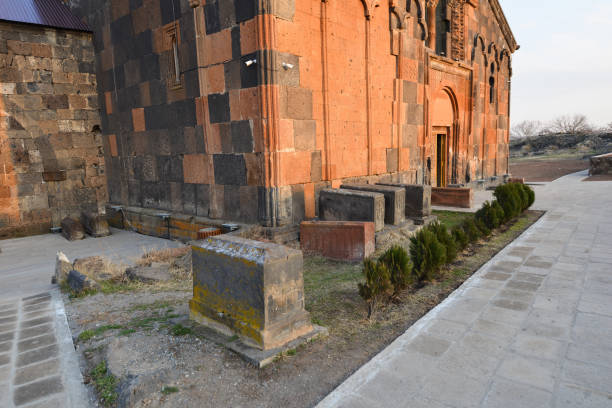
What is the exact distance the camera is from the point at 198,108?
8180mm

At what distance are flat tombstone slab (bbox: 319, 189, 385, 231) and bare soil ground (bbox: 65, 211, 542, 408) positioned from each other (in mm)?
1970

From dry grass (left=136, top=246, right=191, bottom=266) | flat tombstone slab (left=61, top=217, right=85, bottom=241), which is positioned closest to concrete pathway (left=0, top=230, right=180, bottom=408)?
dry grass (left=136, top=246, right=191, bottom=266)

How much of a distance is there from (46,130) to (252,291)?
10.0 metres

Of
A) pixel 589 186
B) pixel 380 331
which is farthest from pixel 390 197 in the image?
pixel 589 186

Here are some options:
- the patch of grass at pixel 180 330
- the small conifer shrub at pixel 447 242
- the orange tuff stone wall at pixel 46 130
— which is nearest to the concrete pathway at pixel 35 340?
the patch of grass at pixel 180 330

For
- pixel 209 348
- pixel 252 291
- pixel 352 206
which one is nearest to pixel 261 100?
pixel 352 206

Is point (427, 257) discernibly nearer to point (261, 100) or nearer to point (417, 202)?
point (417, 202)

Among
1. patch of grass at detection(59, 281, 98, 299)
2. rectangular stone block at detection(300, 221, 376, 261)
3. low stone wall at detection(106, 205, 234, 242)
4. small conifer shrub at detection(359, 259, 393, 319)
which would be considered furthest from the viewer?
low stone wall at detection(106, 205, 234, 242)

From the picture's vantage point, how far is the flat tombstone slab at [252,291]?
3504 mm

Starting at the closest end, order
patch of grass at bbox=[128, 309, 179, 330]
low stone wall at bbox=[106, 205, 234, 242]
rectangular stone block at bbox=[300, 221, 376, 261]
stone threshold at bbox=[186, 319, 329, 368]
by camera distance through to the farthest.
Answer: stone threshold at bbox=[186, 319, 329, 368] < patch of grass at bbox=[128, 309, 179, 330] < rectangular stone block at bbox=[300, 221, 376, 261] < low stone wall at bbox=[106, 205, 234, 242]

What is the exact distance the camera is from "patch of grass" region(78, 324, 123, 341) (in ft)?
13.1

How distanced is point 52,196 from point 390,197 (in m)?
9.24

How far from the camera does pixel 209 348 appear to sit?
365 cm

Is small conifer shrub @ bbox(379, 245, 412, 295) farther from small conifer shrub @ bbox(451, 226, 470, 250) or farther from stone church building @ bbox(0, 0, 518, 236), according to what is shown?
stone church building @ bbox(0, 0, 518, 236)
